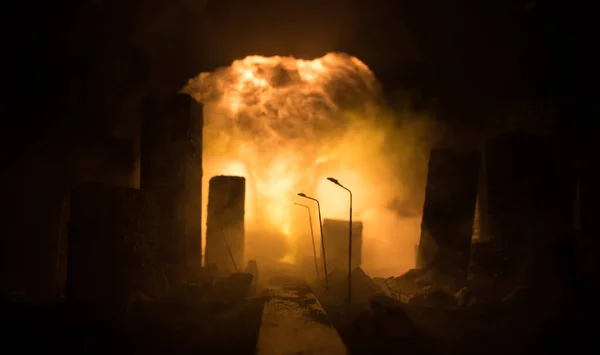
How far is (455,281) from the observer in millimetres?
12242

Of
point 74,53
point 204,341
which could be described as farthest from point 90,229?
point 74,53

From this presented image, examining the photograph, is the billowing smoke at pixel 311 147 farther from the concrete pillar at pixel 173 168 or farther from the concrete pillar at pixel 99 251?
the concrete pillar at pixel 99 251

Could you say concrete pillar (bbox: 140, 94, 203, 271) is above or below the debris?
above

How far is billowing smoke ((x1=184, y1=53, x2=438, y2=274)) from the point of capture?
2398cm

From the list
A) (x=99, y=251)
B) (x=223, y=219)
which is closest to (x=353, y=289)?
(x=223, y=219)

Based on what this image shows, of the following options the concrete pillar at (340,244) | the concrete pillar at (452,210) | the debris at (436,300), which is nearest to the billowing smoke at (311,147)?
the concrete pillar at (340,244)

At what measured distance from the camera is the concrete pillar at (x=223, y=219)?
15.1m

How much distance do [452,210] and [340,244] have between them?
240 inches

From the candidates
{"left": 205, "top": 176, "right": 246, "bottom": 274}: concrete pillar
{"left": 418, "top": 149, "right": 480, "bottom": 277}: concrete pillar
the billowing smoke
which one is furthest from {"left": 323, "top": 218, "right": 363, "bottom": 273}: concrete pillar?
{"left": 418, "top": 149, "right": 480, "bottom": 277}: concrete pillar

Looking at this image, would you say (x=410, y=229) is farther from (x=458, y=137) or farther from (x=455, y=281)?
(x=455, y=281)

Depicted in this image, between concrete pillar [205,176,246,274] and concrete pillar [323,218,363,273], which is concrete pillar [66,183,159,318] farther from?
concrete pillar [323,218,363,273]

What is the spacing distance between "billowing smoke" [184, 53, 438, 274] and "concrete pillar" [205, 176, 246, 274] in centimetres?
709

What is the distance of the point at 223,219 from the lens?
15188mm

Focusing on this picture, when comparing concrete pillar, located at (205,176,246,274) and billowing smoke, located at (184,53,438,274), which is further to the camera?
billowing smoke, located at (184,53,438,274)
